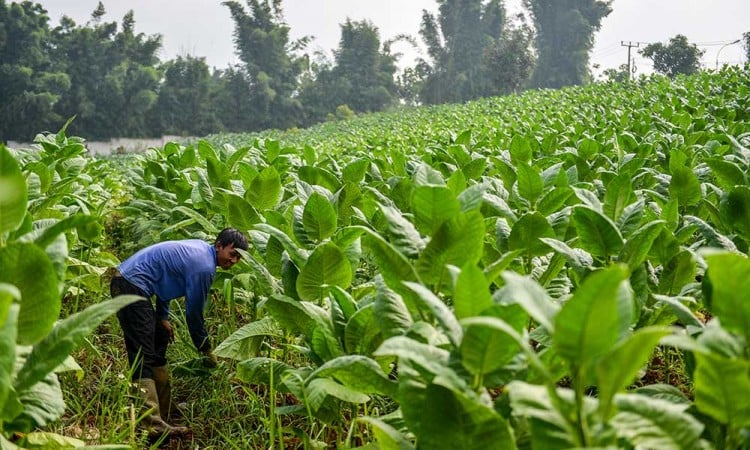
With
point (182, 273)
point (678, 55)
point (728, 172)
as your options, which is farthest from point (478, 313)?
point (678, 55)

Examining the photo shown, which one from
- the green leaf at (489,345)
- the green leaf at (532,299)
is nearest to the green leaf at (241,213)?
the green leaf at (489,345)

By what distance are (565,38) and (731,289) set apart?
79.5 metres

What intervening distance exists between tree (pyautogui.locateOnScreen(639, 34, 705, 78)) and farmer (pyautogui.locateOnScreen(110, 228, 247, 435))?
5642 centimetres

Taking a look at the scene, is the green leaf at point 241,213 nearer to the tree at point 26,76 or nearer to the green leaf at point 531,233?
the green leaf at point 531,233

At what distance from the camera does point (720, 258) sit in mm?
954

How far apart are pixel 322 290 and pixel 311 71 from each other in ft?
259

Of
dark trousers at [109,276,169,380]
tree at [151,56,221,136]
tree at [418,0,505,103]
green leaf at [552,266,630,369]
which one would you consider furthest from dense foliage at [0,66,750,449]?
tree at [418,0,505,103]

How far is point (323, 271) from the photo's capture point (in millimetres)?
2051

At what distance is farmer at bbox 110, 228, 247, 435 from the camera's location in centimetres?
350

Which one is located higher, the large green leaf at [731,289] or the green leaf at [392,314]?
the large green leaf at [731,289]

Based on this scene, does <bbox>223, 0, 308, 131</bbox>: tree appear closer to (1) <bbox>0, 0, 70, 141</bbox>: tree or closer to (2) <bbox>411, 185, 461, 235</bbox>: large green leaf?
(1) <bbox>0, 0, 70, 141</bbox>: tree

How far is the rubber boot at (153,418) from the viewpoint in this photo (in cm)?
323

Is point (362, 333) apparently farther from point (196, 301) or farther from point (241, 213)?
point (196, 301)

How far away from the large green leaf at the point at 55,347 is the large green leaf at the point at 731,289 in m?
1.07
